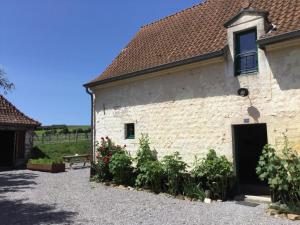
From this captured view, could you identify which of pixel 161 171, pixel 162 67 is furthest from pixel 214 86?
pixel 161 171

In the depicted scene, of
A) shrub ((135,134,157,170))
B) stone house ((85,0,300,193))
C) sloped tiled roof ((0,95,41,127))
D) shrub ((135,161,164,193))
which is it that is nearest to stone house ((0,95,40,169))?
sloped tiled roof ((0,95,41,127))

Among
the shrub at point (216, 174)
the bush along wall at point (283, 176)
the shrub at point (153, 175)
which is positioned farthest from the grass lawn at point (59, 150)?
the bush along wall at point (283, 176)

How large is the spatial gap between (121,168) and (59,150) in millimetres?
13551

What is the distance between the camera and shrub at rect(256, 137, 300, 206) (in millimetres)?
7113

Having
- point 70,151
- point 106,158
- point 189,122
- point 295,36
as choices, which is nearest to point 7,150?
point 70,151

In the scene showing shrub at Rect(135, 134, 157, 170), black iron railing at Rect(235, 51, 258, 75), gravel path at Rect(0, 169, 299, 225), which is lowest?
gravel path at Rect(0, 169, 299, 225)

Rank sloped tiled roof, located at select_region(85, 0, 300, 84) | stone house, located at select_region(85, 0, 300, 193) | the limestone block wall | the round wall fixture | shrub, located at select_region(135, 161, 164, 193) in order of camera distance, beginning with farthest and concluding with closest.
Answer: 1. shrub, located at select_region(135, 161, 164, 193)
2. sloped tiled roof, located at select_region(85, 0, 300, 84)
3. the round wall fixture
4. stone house, located at select_region(85, 0, 300, 193)
5. the limestone block wall

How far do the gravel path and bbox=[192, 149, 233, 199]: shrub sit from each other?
47 cm

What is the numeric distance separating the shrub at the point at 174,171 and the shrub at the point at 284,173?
2588 mm

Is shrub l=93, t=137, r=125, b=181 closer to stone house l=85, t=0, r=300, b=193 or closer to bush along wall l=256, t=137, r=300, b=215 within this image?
stone house l=85, t=0, r=300, b=193

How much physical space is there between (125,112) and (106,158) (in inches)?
74.3

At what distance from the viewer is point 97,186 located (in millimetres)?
11266

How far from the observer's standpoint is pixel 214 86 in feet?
30.8

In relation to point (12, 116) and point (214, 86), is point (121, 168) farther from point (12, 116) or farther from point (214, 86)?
point (12, 116)
